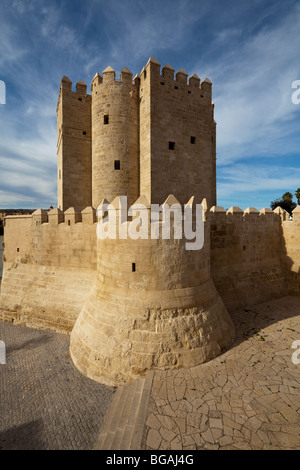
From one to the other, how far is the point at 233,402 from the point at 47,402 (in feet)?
15.4

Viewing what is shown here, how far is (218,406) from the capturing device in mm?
4625

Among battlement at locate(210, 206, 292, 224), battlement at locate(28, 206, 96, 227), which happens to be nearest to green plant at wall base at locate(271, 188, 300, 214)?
battlement at locate(210, 206, 292, 224)

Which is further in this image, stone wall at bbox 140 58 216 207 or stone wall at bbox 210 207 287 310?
stone wall at bbox 140 58 216 207

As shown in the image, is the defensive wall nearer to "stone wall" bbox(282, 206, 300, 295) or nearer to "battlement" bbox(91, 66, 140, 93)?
"stone wall" bbox(282, 206, 300, 295)

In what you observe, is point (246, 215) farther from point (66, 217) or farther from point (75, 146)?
point (75, 146)

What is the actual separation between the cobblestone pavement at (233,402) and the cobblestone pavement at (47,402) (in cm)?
163

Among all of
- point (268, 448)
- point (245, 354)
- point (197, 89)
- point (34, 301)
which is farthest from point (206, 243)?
point (197, 89)

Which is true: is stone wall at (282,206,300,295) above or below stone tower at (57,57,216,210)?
below

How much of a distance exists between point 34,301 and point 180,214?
808 cm

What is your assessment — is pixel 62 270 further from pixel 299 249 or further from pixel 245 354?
pixel 299 249

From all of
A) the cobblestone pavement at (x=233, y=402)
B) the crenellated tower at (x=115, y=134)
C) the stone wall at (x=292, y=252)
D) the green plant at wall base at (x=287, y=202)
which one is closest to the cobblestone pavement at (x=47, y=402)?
the cobblestone pavement at (x=233, y=402)

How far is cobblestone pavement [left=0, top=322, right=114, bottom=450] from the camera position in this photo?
462 cm

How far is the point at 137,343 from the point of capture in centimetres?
580

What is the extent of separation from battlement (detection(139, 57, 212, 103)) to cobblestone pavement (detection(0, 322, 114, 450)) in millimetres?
13890
